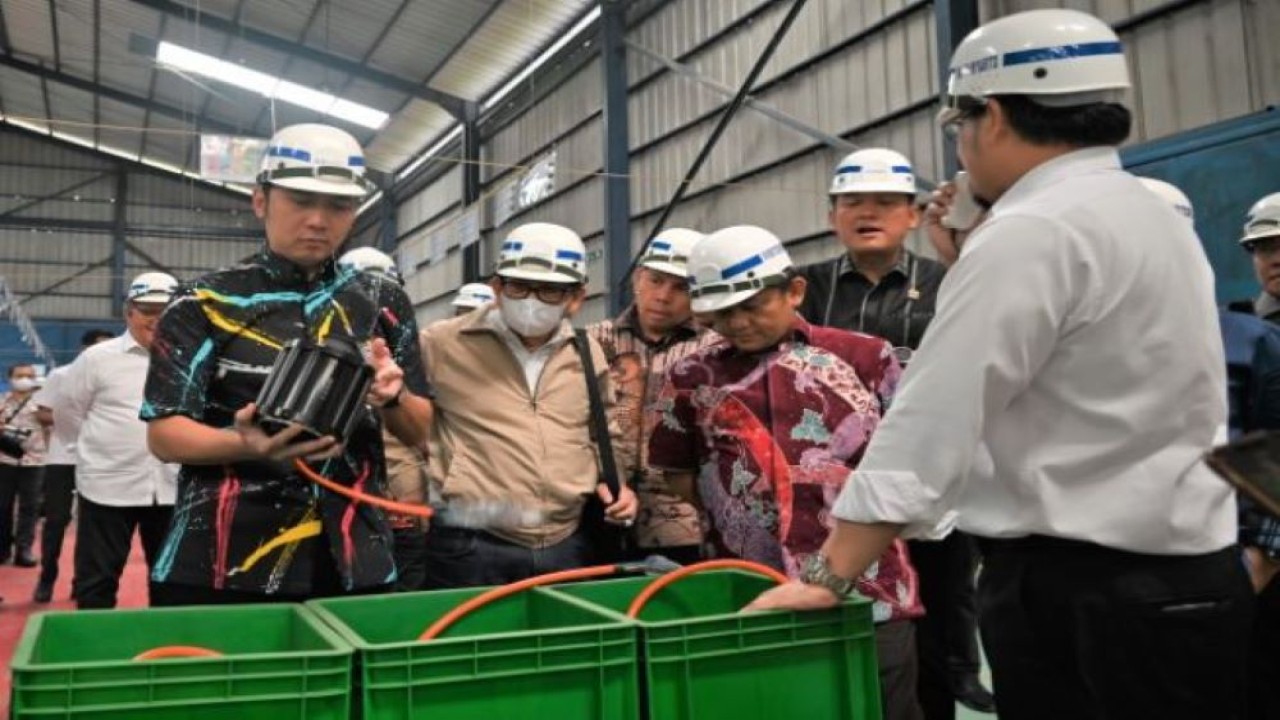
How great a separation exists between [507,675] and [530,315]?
4.59ft

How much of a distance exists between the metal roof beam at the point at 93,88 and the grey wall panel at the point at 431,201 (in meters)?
3.98

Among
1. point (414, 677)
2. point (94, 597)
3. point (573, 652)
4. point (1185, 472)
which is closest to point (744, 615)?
point (573, 652)

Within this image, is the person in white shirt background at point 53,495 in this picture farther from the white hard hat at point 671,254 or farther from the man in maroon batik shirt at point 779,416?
the man in maroon batik shirt at point 779,416

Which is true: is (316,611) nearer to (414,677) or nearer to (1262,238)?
(414,677)

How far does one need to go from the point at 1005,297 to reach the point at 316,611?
983mm

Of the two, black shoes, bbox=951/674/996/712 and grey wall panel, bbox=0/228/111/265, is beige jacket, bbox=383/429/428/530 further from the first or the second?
grey wall panel, bbox=0/228/111/265

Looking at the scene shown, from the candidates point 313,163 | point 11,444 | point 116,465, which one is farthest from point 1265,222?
point 11,444

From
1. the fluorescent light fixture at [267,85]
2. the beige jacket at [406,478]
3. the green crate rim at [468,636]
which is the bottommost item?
the green crate rim at [468,636]

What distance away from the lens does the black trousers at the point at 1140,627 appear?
1186 millimetres

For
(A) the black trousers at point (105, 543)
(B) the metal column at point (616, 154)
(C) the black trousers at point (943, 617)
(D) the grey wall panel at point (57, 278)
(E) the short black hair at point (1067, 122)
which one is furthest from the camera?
(D) the grey wall panel at point (57, 278)

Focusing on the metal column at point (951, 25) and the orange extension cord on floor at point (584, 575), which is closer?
the orange extension cord on floor at point (584, 575)

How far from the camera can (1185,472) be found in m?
1.19

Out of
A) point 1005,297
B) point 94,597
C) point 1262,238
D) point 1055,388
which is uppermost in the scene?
point 1262,238

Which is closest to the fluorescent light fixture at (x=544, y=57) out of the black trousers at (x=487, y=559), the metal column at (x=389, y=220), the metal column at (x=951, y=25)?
the metal column at (x=389, y=220)
